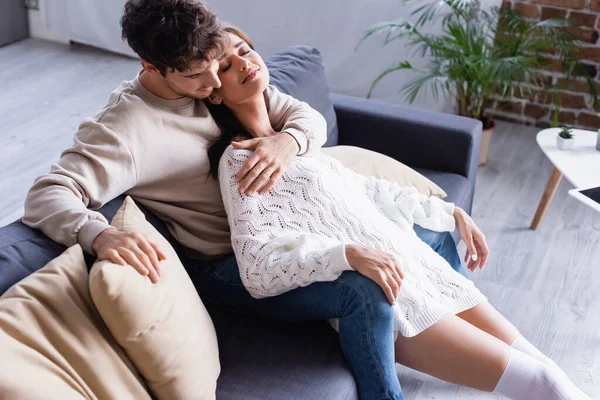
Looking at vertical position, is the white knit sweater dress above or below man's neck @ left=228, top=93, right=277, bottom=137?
below

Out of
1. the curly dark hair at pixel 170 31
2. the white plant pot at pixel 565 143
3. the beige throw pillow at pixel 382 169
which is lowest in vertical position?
the white plant pot at pixel 565 143

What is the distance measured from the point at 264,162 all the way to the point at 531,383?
0.78 m

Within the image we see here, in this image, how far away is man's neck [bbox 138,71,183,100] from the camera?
1.74 metres

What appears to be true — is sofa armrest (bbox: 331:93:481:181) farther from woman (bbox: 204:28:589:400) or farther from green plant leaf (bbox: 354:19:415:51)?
green plant leaf (bbox: 354:19:415:51)

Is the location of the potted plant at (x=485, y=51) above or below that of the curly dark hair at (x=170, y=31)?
below

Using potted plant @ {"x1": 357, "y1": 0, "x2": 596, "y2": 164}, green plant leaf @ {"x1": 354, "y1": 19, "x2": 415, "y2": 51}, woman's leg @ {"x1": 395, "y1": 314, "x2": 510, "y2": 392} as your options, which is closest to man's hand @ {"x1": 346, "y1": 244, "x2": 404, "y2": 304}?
woman's leg @ {"x1": 395, "y1": 314, "x2": 510, "y2": 392}

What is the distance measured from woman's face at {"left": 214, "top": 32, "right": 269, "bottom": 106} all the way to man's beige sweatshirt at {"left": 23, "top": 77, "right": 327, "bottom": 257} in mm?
81

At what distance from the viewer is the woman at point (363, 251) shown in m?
1.62

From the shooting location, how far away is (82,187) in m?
1.56

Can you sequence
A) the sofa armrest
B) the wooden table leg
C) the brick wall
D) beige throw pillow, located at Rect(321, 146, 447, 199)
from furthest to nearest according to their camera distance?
the brick wall → the wooden table leg → the sofa armrest → beige throw pillow, located at Rect(321, 146, 447, 199)

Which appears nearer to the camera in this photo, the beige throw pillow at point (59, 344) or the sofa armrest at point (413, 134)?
the beige throw pillow at point (59, 344)

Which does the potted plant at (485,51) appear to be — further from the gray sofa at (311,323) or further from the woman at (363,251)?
the woman at (363,251)

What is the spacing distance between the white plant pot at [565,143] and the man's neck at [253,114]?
1231 mm

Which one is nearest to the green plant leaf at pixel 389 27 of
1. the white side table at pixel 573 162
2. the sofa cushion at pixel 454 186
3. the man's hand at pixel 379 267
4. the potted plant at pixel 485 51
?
the potted plant at pixel 485 51
